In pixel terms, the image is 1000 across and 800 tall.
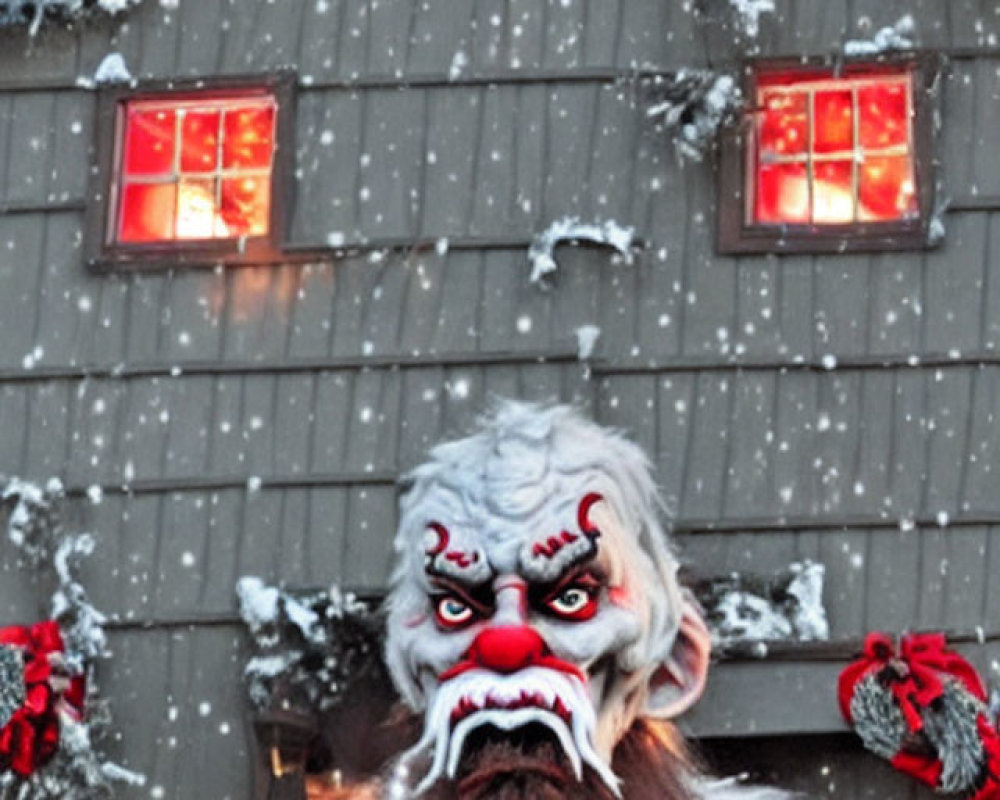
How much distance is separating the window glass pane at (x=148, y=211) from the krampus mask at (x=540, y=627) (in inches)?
45.5

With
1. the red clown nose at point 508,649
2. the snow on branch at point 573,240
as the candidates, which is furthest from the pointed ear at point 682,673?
the snow on branch at point 573,240

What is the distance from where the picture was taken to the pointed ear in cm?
1041

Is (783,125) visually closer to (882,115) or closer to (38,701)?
(882,115)

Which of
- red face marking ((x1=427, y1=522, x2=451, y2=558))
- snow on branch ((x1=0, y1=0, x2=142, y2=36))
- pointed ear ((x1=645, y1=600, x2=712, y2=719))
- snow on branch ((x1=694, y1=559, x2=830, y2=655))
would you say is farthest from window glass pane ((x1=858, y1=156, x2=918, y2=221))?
snow on branch ((x1=0, y1=0, x2=142, y2=36))

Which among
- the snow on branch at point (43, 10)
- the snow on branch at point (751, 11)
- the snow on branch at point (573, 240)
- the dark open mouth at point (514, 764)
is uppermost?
the snow on branch at point (751, 11)

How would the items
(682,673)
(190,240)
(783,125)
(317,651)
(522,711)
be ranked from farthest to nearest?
(190,240), (783,125), (317,651), (682,673), (522,711)

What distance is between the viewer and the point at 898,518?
10.7 m

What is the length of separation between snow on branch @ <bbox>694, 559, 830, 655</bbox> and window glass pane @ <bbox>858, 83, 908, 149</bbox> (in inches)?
45.5

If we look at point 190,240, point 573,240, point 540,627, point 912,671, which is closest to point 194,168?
point 190,240

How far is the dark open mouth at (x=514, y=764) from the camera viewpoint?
10.1 meters

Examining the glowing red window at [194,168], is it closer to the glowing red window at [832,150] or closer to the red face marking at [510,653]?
the glowing red window at [832,150]

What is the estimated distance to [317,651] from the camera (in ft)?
35.0

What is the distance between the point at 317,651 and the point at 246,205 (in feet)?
4.15

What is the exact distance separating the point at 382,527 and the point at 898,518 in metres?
1.29
